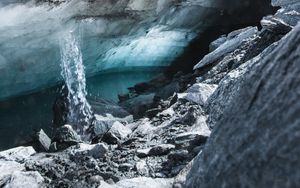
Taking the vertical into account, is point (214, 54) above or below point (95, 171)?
below

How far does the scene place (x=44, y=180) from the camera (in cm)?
320

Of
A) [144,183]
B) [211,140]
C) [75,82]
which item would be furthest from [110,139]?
[75,82]

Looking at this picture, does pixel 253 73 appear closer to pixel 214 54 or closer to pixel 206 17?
pixel 214 54

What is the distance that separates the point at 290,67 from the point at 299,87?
145 millimetres

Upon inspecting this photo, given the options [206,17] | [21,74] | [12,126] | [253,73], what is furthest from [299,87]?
[206,17]

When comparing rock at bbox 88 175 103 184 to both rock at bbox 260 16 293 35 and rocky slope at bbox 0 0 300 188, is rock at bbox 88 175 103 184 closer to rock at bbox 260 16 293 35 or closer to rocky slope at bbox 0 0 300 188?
rocky slope at bbox 0 0 300 188

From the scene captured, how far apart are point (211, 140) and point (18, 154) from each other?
3055mm

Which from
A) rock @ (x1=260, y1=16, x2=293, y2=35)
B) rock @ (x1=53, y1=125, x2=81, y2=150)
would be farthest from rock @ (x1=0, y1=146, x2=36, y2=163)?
rock @ (x1=260, y1=16, x2=293, y2=35)

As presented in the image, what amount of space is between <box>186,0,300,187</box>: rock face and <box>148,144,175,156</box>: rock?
138 cm

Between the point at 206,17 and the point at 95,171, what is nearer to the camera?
the point at 95,171

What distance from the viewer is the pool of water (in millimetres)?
7314

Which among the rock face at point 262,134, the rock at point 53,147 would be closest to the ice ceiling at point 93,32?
the rock at point 53,147

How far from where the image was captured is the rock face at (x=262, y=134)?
1315 mm

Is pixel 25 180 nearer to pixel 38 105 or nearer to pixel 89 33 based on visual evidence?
pixel 89 33
